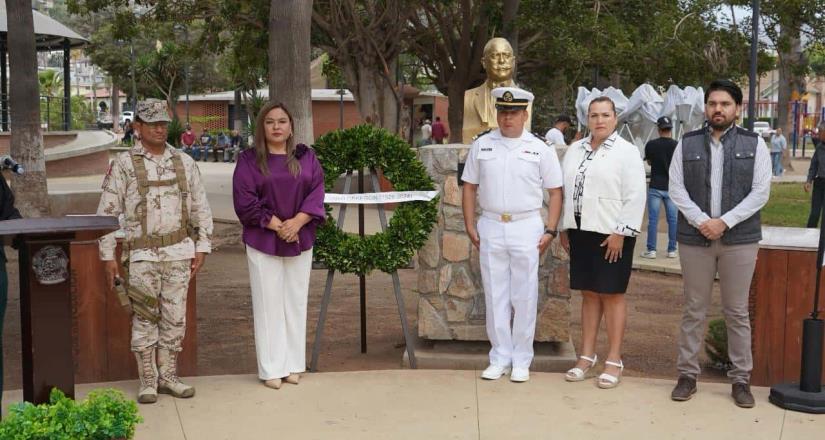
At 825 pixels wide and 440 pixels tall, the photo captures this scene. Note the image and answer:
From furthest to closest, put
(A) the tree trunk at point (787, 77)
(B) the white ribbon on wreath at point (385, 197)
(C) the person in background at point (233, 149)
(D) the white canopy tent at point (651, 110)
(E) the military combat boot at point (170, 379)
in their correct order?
(C) the person in background at point (233, 149) → (A) the tree trunk at point (787, 77) → (D) the white canopy tent at point (651, 110) → (B) the white ribbon on wreath at point (385, 197) → (E) the military combat boot at point (170, 379)

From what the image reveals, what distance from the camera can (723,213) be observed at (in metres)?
5.84

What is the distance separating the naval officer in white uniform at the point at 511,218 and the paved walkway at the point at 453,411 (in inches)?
12.2

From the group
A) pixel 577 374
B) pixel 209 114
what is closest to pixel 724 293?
pixel 577 374

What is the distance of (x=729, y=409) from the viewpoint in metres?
5.84

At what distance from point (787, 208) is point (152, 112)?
1700cm

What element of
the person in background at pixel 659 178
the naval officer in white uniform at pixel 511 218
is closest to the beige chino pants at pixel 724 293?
the naval officer in white uniform at pixel 511 218

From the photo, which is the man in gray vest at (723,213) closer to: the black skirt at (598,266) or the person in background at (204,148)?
the black skirt at (598,266)

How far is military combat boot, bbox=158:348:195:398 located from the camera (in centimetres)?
609

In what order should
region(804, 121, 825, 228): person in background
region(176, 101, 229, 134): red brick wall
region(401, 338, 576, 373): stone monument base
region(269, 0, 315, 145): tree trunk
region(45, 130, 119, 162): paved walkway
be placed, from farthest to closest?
region(176, 101, 229, 134): red brick wall < region(45, 130, 119, 162): paved walkway < region(804, 121, 825, 228): person in background < region(269, 0, 315, 145): tree trunk < region(401, 338, 576, 373): stone monument base

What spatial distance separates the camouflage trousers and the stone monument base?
6.09 feet

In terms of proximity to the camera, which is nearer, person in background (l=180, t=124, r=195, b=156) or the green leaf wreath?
the green leaf wreath

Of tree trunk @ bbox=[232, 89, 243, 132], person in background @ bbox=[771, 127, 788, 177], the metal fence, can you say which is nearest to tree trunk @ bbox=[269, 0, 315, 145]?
the metal fence

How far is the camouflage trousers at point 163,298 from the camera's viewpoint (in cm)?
586

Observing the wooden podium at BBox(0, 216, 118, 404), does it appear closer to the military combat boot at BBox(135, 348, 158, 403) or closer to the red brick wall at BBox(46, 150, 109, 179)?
the military combat boot at BBox(135, 348, 158, 403)
